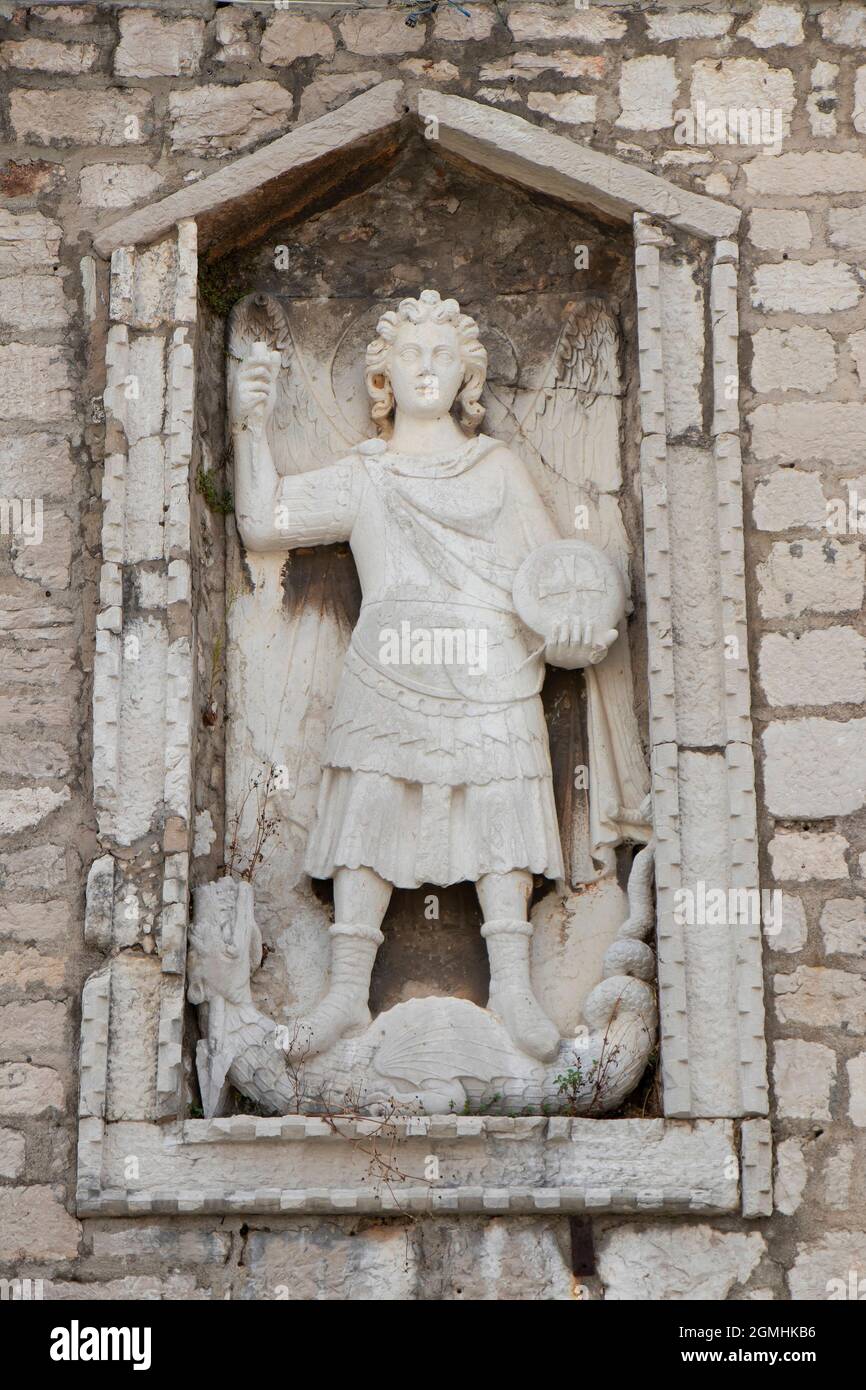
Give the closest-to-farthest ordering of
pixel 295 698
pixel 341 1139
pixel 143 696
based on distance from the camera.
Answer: pixel 341 1139 < pixel 143 696 < pixel 295 698

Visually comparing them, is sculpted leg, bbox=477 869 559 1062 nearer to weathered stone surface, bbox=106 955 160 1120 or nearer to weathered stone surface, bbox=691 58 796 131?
weathered stone surface, bbox=106 955 160 1120

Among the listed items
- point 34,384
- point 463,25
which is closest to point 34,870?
point 34,384

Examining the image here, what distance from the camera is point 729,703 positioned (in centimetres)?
629

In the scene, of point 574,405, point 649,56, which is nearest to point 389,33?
point 649,56

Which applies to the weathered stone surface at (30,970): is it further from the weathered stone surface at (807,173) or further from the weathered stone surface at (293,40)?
the weathered stone surface at (807,173)

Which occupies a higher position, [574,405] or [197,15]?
[197,15]

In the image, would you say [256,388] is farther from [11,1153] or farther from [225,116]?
[11,1153]

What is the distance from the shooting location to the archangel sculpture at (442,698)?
6.18 metres

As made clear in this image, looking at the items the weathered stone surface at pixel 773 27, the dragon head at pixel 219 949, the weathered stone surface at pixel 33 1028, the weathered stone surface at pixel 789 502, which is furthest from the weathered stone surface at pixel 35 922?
the weathered stone surface at pixel 773 27

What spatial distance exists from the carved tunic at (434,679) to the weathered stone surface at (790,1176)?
1071mm

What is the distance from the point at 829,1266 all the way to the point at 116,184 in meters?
3.89

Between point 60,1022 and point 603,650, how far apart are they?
6.41ft

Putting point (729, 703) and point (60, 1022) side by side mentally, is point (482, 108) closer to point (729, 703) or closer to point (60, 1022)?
point (729, 703)

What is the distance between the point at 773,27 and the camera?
6.95 metres
